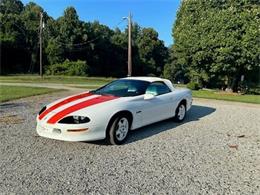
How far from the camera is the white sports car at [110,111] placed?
605 centimetres

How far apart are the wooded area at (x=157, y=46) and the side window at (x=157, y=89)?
51.9 ft

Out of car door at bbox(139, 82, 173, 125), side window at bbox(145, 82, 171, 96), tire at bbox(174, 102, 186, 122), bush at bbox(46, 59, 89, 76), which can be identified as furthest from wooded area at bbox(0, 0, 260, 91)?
car door at bbox(139, 82, 173, 125)

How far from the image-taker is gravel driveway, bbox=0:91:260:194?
448cm

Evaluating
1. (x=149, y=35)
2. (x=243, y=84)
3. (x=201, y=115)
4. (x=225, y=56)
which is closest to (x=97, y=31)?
(x=149, y=35)

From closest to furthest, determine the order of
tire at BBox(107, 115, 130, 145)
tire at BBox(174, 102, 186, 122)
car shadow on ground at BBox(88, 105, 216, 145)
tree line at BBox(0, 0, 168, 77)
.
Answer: tire at BBox(107, 115, 130, 145) < car shadow on ground at BBox(88, 105, 216, 145) < tire at BBox(174, 102, 186, 122) < tree line at BBox(0, 0, 168, 77)

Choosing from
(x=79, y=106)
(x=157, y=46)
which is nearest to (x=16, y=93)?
(x=79, y=106)

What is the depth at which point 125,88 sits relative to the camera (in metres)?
7.67

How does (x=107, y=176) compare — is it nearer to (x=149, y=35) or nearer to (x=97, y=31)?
(x=97, y=31)

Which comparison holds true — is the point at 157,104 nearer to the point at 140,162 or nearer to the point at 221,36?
the point at 140,162

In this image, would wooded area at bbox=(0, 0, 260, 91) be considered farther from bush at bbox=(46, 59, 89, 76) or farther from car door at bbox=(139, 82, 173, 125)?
car door at bbox=(139, 82, 173, 125)

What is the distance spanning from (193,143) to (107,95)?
6.82 ft

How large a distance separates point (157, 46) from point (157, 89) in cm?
6485

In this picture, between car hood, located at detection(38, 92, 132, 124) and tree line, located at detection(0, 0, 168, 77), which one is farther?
tree line, located at detection(0, 0, 168, 77)

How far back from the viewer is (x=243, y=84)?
3309 centimetres
